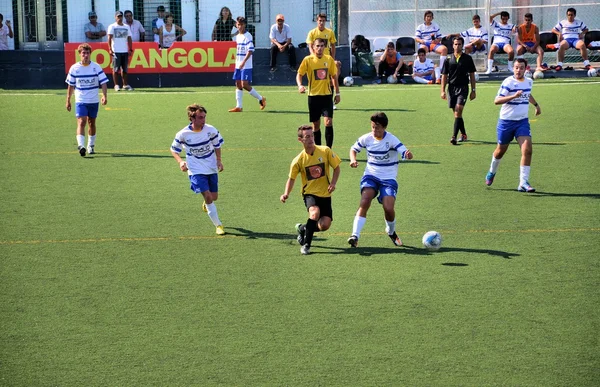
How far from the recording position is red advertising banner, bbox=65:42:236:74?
92.0 feet

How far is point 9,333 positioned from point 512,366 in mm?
4642

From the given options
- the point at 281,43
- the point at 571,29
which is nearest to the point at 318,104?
the point at 281,43

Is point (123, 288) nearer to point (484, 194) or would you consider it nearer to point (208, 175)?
point (208, 175)

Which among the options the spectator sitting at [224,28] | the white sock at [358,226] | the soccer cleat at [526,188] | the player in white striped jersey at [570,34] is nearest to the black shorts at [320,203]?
the white sock at [358,226]

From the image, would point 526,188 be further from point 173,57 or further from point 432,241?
point 173,57

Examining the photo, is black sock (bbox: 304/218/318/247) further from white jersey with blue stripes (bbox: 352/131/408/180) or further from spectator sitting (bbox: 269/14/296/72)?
spectator sitting (bbox: 269/14/296/72)

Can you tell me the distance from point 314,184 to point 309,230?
590 millimetres

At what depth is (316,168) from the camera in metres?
11.6

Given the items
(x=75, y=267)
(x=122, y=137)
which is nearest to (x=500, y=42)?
(x=122, y=137)

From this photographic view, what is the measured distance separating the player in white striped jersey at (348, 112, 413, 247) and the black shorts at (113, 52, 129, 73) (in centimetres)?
1673

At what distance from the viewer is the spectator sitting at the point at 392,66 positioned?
92.6 ft

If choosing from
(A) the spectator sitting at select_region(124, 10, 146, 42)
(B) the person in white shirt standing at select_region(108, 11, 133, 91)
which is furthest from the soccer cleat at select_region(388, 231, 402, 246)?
(A) the spectator sitting at select_region(124, 10, 146, 42)

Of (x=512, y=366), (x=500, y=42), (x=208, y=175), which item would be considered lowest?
(x=512, y=366)

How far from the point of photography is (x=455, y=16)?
37969mm
